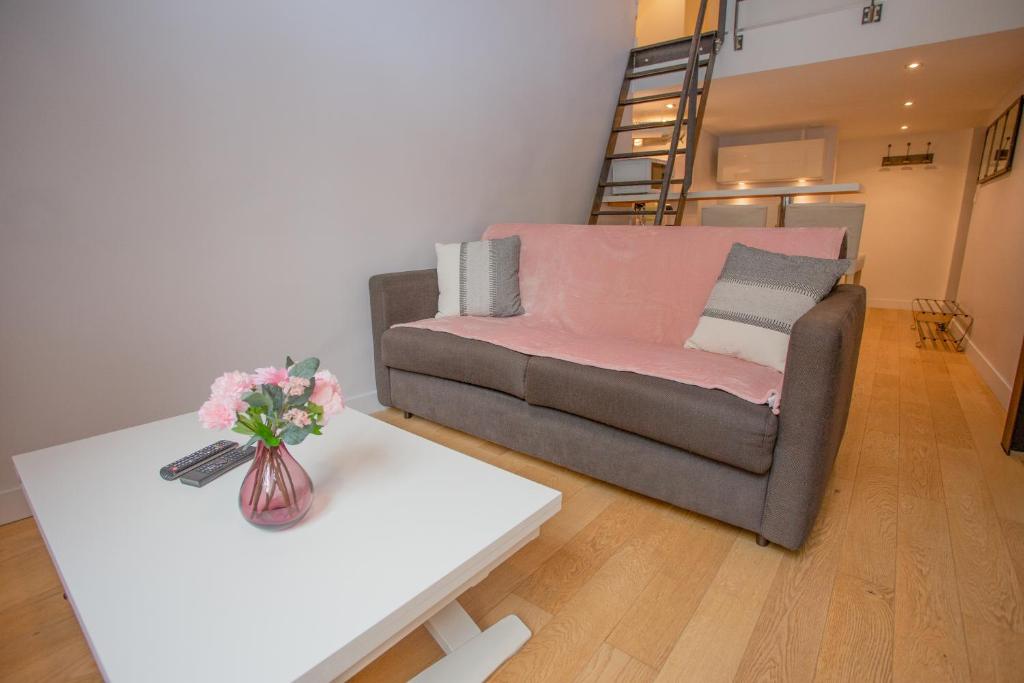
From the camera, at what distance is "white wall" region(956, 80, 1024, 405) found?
2.57 metres

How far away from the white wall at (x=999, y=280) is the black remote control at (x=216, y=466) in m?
3.13

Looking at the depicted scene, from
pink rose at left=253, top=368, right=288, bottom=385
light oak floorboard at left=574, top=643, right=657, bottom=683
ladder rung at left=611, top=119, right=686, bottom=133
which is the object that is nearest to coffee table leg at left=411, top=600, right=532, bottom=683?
light oak floorboard at left=574, top=643, right=657, bottom=683

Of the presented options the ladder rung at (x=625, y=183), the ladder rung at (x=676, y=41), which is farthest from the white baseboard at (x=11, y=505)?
the ladder rung at (x=676, y=41)

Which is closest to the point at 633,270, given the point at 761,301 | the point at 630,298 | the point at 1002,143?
the point at 630,298

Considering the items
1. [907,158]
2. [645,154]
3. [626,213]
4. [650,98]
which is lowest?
[626,213]

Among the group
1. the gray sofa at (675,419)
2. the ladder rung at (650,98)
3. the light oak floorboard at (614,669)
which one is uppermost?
the ladder rung at (650,98)

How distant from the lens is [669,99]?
12.5 feet

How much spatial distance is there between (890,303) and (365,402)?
227 inches

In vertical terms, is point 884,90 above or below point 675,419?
above

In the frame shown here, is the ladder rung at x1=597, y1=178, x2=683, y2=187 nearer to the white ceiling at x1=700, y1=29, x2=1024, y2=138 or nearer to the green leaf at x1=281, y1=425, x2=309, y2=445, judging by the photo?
the white ceiling at x1=700, y1=29, x2=1024, y2=138

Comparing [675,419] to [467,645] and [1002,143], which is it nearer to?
[467,645]

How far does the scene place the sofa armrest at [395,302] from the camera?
2.23 meters

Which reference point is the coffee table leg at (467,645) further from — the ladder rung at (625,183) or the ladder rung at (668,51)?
the ladder rung at (668,51)

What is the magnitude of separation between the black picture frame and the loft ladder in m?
1.83
